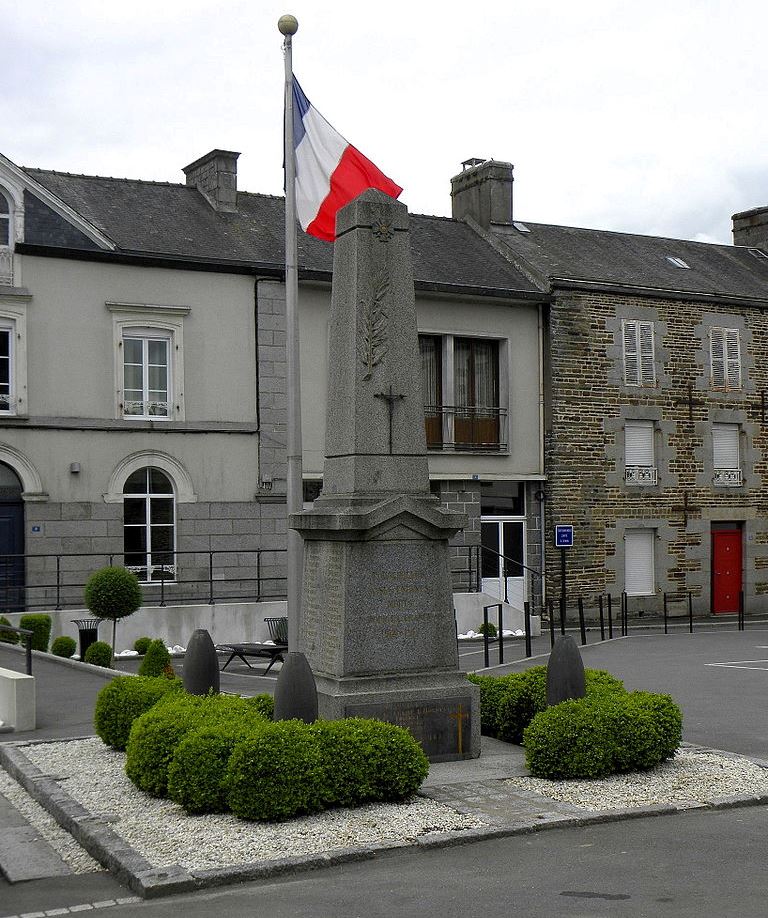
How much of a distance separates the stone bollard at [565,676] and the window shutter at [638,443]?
20.0 metres

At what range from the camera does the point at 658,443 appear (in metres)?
29.6

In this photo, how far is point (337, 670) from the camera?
9391mm

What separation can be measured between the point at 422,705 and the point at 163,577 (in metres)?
14.2

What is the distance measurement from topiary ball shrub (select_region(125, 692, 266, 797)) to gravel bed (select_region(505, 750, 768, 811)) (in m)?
2.10

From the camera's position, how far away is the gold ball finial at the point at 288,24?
54.6 ft

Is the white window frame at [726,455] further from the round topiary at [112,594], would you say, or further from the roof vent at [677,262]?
the round topiary at [112,594]

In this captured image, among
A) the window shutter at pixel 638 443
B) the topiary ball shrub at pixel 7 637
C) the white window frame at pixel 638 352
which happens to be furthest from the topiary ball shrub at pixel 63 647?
the white window frame at pixel 638 352

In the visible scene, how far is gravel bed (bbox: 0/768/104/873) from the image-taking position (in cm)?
736

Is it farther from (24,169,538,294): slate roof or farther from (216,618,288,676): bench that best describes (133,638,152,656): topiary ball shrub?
(24,169,538,294): slate roof

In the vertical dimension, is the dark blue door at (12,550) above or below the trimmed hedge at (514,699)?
above

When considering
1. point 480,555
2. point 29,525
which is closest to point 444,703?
point 29,525

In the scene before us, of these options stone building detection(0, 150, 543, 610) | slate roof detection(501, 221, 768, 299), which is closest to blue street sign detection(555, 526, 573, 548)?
stone building detection(0, 150, 543, 610)

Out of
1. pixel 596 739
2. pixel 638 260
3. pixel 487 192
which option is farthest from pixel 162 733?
pixel 638 260

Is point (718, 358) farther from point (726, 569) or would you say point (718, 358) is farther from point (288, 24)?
point (288, 24)
